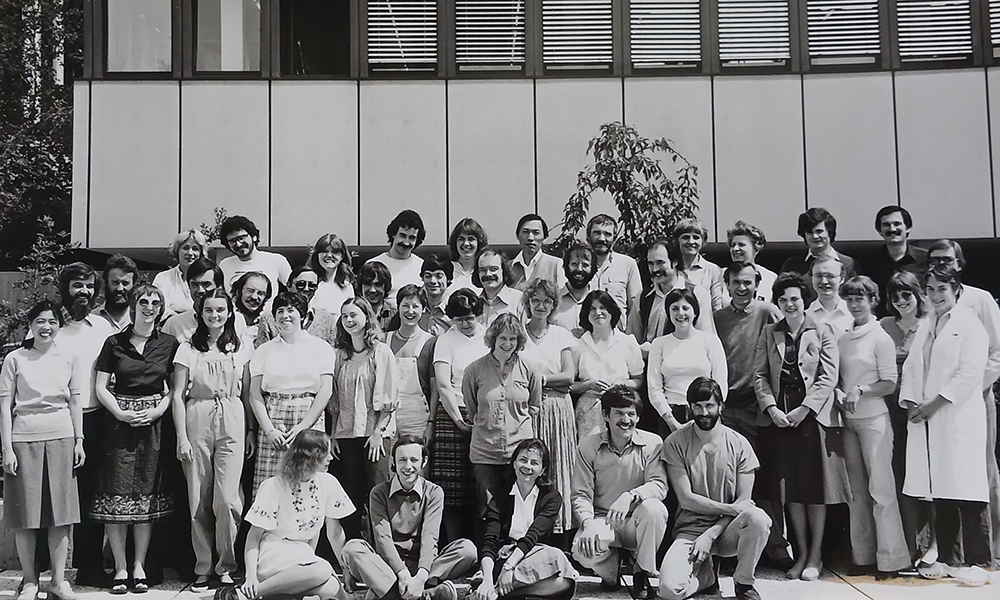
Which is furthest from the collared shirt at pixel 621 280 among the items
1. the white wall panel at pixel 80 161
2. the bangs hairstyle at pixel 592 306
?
the white wall panel at pixel 80 161

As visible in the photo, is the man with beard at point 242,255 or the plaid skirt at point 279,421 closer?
the plaid skirt at point 279,421

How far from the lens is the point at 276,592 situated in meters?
4.62

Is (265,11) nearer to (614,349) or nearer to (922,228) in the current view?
(614,349)

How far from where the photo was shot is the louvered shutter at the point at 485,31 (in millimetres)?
8750

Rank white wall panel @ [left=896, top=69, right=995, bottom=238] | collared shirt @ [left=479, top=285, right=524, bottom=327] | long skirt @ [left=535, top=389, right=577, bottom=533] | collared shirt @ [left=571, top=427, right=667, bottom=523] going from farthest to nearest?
white wall panel @ [left=896, top=69, right=995, bottom=238]
collared shirt @ [left=479, top=285, right=524, bottom=327]
long skirt @ [left=535, top=389, right=577, bottom=533]
collared shirt @ [left=571, top=427, right=667, bottom=523]

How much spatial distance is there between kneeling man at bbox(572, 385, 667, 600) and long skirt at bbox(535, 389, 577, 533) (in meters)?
0.06

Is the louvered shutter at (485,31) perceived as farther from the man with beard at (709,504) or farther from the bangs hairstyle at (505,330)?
the man with beard at (709,504)

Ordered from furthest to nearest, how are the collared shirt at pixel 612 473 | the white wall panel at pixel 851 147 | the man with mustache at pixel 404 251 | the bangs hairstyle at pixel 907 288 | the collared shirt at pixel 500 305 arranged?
the white wall panel at pixel 851 147 < the man with mustache at pixel 404 251 < the collared shirt at pixel 500 305 < the bangs hairstyle at pixel 907 288 < the collared shirt at pixel 612 473

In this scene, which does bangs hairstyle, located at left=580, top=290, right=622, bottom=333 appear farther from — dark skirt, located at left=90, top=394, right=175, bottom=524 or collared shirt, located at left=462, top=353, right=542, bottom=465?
dark skirt, located at left=90, top=394, right=175, bottom=524

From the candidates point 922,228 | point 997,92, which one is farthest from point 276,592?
point 997,92

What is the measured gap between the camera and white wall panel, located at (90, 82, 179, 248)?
28.6 ft

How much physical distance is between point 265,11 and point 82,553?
18.8 feet

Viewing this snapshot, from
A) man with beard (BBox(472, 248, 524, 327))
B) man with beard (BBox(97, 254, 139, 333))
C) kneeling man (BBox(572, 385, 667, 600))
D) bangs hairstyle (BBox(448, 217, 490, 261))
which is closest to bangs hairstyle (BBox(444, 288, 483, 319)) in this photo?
man with beard (BBox(472, 248, 524, 327))

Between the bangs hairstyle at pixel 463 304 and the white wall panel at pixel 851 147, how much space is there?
4767 mm
